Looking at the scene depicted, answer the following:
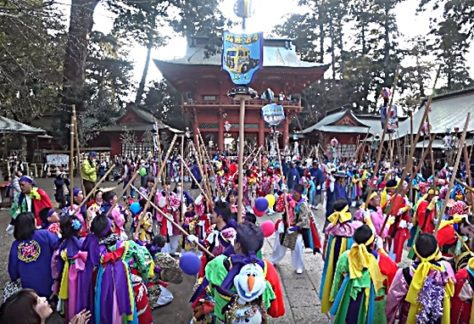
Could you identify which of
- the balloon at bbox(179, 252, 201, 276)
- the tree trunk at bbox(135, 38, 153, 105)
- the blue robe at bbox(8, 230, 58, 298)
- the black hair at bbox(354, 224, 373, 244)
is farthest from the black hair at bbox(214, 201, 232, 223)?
the tree trunk at bbox(135, 38, 153, 105)

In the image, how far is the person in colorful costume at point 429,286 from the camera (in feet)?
10.7

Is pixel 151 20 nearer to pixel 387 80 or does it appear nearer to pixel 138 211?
pixel 138 211

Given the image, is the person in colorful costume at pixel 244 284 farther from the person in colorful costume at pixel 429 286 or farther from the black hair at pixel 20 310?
the black hair at pixel 20 310

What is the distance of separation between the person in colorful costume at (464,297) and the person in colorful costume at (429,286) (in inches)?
4.9

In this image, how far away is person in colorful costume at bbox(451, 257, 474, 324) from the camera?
3355mm

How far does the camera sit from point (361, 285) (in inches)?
145

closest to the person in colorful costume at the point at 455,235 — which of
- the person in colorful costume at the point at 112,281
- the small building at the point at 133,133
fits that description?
the person in colorful costume at the point at 112,281

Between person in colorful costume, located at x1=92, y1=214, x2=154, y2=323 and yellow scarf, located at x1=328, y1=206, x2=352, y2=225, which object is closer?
person in colorful costume, located at x1=92, y1=214, x2=154, y2=323

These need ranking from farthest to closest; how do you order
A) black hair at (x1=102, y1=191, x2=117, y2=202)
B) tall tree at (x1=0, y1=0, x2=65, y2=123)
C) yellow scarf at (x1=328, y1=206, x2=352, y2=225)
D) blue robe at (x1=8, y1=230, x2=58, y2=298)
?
tall tree at (x1=0, y1=0, x2=65, y2=123), black hair at (x1=102, y1=191, x2=117, y2=202), yellow scarf at (x1=328, y1=206, x2=352, y2=225), blue robe at (x1=8, y1=230, x2=58, y2=298)

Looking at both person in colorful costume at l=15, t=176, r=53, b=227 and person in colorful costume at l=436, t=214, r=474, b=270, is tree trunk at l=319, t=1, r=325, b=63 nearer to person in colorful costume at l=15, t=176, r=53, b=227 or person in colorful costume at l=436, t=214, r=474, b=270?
person in colorful costume at l=15, t=176, r=53, b=227

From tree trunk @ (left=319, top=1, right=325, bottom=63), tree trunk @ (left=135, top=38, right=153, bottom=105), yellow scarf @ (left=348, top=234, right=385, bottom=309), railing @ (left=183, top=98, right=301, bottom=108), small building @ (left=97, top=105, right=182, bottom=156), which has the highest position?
tree trunk @ (left=319, top=1, right=325, bottom=63)

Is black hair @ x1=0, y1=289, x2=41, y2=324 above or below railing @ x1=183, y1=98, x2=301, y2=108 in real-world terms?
below

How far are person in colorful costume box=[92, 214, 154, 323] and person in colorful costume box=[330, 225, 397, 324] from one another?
78.7 inches

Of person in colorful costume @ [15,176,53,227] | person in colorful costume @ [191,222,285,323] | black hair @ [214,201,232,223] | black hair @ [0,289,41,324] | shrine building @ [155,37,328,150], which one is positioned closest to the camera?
black hair @ [0,289,41,324]
